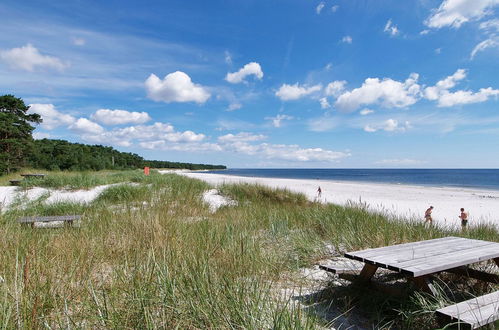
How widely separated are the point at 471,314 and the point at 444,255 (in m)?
0.83

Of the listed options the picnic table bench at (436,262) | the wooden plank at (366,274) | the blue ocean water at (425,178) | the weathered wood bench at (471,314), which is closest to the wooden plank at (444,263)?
the picnic table bench at (436,262)

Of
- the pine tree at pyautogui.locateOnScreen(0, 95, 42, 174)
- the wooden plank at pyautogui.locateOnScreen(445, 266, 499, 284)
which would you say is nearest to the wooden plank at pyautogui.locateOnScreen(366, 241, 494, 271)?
→ the wooden plank at pyautogui.locateOnScreen(445, 266, 499, 284)

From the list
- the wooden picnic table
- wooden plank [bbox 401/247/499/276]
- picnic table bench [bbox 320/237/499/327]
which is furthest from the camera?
the wooden picnic table

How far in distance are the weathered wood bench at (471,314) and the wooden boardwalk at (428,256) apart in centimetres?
28

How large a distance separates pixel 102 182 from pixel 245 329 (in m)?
13.1

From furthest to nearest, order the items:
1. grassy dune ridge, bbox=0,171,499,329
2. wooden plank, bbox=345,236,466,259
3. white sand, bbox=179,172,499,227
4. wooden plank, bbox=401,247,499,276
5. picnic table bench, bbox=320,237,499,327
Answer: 1. white sand, bbox=179,172,499,227
2. wooden plank, bbox=345,236,466,259
3. wooden plank, bbox=401,247,499,276
4. picnic table bench, bbox=320,237,499,327
5. grassy dune ridge, bbox=0,171,499,329

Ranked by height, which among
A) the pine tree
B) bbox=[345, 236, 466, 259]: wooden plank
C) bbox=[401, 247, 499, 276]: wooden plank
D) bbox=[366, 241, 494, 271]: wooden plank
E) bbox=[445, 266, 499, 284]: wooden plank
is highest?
the pine tree

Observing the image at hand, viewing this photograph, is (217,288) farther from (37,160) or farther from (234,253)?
(37,160)

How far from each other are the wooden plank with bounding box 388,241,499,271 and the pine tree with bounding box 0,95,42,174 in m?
24.3

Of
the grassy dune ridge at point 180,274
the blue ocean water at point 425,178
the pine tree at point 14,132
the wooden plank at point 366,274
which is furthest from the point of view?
the blue ocean water at point 425,178

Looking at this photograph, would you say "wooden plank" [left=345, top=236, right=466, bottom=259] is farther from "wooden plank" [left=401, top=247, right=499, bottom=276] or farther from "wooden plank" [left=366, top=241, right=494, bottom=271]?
"wooden plank" [left=401, top=247, right=499, bottom=276]

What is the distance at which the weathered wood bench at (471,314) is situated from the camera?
1.86 metres

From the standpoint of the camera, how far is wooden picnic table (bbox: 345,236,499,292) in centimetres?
231

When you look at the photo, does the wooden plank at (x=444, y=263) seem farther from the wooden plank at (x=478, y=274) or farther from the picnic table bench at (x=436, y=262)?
the wooden plank at (x=478, y=274)
